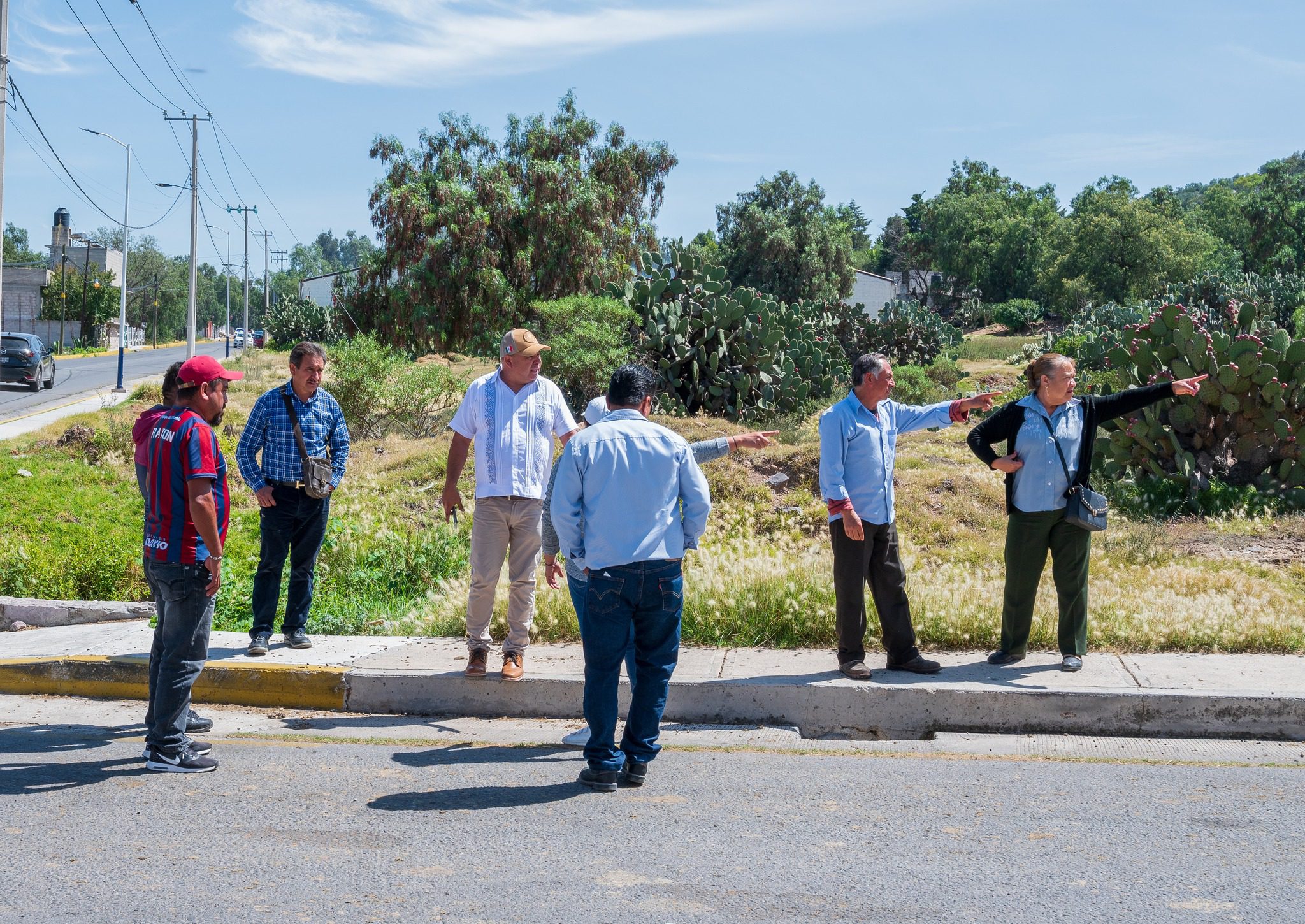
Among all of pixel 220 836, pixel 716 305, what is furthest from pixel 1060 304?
pixel 220 836

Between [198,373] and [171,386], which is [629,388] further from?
[171,386]

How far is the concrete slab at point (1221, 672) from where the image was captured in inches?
250

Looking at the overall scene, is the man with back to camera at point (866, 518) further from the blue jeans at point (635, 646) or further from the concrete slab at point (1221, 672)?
the blue jeans at point (635, 646)

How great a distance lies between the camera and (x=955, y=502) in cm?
1279

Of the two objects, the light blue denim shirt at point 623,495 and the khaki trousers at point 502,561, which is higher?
the light blue denim shirt at point 623,495

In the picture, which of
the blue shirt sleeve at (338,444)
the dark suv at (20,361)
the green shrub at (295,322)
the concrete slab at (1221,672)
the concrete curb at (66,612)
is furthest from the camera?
the green shrub at (295,322)

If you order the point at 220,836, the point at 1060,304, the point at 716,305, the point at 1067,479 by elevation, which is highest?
the point at 1060,304

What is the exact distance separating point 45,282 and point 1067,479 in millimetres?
96634

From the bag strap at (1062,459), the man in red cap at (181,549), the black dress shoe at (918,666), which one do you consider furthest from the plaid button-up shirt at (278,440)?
the bag strap at (1062,459)

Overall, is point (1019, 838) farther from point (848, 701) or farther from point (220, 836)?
point (220, 836)

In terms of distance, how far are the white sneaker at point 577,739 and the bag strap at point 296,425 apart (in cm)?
244

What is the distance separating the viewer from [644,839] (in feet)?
15.0

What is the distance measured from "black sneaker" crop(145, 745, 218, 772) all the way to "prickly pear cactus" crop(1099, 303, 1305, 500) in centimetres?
1010

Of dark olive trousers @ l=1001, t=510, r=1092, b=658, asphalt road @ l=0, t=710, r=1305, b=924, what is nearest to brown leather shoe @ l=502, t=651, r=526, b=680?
asphalt road @ l=0, t=710, r=1305, b=924
